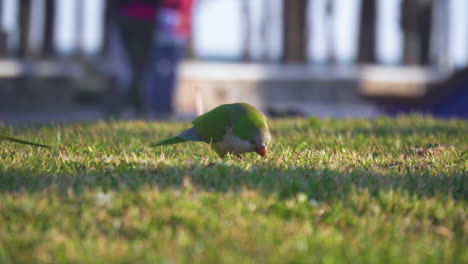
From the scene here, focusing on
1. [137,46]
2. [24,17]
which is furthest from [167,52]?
[24,17]

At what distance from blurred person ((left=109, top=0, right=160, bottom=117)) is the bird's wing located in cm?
555

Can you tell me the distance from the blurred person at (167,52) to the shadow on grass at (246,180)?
6.65m

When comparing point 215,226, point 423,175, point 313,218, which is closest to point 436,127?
point 423,175

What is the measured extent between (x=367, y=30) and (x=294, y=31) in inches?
70.6

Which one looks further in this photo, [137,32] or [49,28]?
[49,28]

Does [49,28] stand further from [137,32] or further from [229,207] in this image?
[229,207]

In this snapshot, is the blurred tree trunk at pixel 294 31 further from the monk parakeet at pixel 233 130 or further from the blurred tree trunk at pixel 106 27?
the monk parakeet at pixel 233 130

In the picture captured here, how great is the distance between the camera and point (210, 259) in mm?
2289

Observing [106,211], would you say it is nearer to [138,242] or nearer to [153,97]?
[138,242]

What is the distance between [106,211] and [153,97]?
7.98m

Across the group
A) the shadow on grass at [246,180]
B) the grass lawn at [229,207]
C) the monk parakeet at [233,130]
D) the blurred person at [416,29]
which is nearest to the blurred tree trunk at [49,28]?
the grass lawn at [229,207]

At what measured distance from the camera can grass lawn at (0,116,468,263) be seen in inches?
95.0

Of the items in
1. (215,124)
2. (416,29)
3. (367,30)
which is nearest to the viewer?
(215,124)

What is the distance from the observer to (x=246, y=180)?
3.34 metres
